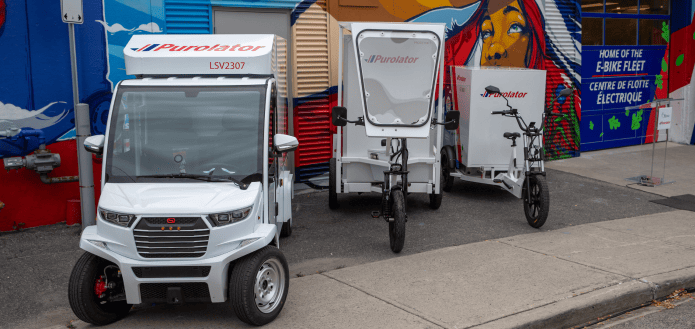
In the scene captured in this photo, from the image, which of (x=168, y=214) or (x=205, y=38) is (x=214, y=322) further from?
(x=205, y=38)

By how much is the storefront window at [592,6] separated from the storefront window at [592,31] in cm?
19

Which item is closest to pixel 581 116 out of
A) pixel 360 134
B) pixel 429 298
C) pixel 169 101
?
pixel 360 134

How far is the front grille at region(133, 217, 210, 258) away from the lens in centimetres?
472

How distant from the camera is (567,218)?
8.59 metres

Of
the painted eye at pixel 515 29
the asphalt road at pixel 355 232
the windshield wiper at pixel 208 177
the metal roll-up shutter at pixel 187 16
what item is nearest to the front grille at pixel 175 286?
the asphalt road at pixel 355 232

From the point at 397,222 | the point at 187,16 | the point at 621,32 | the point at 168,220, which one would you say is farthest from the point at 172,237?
the point at 621,32

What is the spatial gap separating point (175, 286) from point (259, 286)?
64 centimetres

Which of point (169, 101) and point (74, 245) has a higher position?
point (169, 101)

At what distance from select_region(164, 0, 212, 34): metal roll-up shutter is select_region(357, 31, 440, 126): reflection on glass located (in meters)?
2.91

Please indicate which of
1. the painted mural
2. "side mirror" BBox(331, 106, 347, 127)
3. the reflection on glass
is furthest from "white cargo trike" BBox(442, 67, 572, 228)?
"side mirror" BBox(331, 106, 347, 127)

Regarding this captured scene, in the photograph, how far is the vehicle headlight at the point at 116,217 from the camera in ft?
15.6

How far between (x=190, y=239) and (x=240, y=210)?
431 mm

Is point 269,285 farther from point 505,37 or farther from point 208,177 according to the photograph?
point 505,37

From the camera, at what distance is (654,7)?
14.4 m
